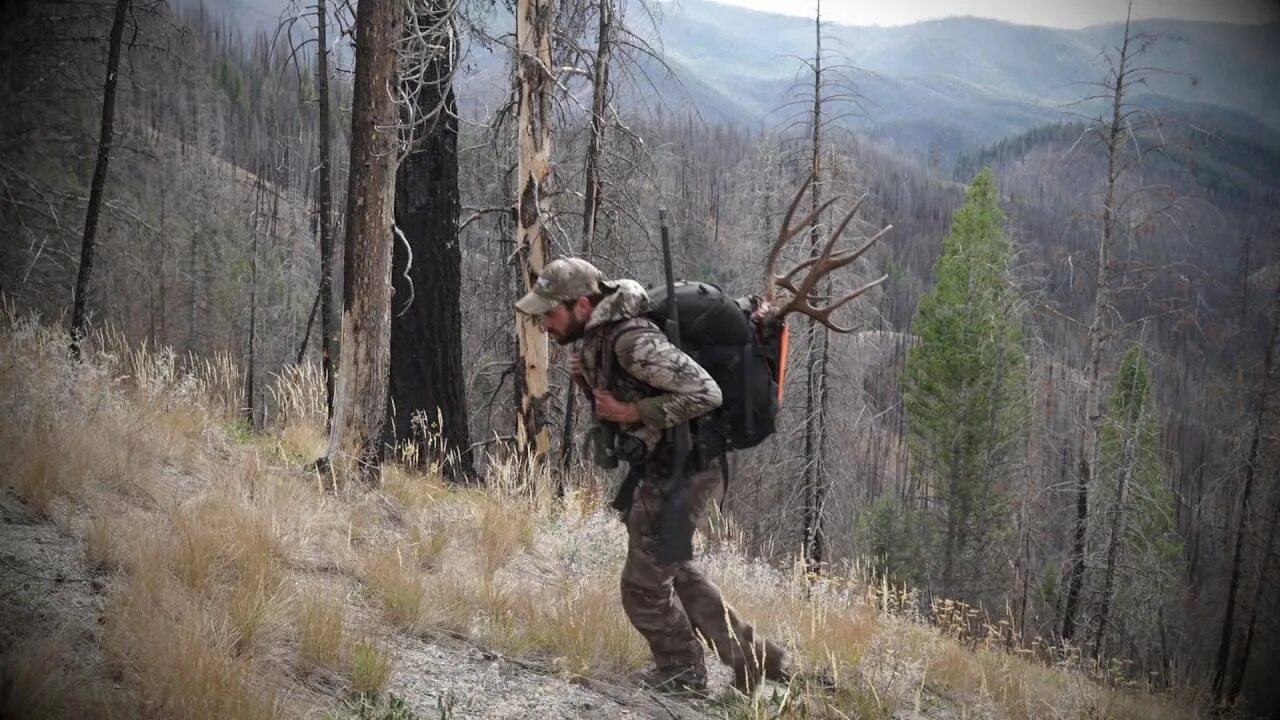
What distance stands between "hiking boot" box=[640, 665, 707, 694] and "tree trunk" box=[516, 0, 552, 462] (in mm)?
3451

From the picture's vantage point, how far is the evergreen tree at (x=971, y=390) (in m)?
26.9

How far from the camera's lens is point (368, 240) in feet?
18.2

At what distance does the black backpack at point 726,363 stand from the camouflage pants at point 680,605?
0.25 meters

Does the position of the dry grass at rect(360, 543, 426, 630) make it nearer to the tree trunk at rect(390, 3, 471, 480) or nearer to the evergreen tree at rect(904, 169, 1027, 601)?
the tree trunk at rect(390, 3, 471, 480)

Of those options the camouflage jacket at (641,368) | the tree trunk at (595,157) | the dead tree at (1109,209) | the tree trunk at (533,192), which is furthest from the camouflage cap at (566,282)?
the dead tree at (1109,209)

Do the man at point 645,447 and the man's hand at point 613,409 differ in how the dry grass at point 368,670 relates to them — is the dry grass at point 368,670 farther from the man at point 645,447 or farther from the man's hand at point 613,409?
the man's hand at point 613,409

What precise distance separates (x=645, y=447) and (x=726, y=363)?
1.86 feet

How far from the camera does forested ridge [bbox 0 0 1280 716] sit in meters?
7.16

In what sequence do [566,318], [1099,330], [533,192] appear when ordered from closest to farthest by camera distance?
1. [566,318]
2. [533,192]
3. [1099,330]

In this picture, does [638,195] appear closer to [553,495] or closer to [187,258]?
[553,495]

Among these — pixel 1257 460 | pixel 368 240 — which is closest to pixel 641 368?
pixel 368 240

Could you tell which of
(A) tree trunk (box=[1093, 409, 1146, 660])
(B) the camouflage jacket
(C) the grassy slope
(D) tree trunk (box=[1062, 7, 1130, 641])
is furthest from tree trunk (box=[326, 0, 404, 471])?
(A) tree trunk (box=[1093, 409, 1146, 660])

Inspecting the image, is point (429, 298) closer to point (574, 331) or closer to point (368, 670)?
point (574, 331)

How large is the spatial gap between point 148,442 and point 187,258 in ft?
134
